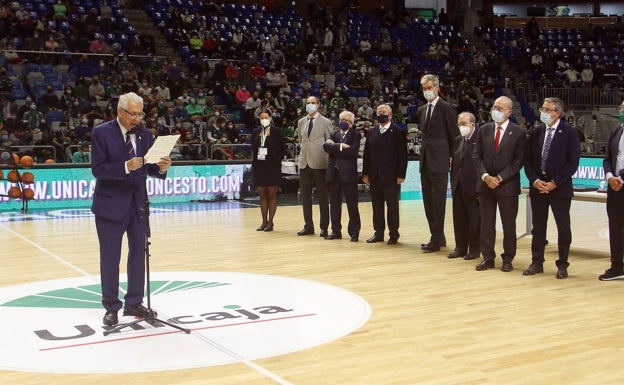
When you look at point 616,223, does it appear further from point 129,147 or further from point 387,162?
point 129,147

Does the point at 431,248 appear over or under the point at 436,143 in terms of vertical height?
under

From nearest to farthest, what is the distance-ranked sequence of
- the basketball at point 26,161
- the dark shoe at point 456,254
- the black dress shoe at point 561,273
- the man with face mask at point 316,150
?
the black dress shoe at point 561,273, the dark shoe at point 456,254, the man with face mask at point 316,150, the basketball at point 26,161

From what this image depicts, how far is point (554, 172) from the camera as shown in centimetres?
770

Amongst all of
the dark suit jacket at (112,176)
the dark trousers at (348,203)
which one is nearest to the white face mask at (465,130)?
the dark trousers at (348,203)

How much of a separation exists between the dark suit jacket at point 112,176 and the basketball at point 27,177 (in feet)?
29.8

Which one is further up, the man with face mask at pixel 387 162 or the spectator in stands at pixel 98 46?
the spectator in stands at pixel 98 46

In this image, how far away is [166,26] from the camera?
74.6ft

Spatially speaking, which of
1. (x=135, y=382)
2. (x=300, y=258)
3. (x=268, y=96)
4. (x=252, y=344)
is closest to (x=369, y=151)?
(x=300, y=258)

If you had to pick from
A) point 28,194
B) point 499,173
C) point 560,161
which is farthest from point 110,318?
point 28,194

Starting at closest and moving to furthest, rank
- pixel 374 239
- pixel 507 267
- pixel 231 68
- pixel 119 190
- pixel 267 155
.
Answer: pixel 119 190
pixel 507 267
pixel 374 239
pixel 267 155
pixel 231 68

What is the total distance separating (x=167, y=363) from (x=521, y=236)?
6315 millimetres

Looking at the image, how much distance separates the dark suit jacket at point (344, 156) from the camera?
33.7ft

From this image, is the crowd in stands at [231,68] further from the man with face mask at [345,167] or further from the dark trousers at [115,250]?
the dark trousers at [115,250]

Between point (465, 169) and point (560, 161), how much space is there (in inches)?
50.8
